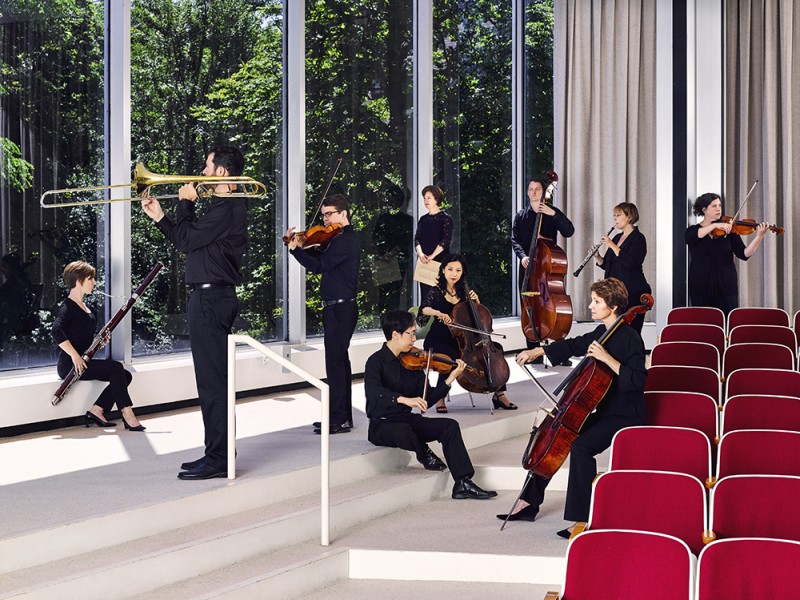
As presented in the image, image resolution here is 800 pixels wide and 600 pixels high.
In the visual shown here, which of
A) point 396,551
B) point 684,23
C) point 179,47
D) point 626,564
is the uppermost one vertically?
point 684,23

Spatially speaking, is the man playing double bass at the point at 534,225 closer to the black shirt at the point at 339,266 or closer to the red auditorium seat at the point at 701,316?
the red auditorium seat at the point at 701,316

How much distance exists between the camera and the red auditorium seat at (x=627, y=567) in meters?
2.99

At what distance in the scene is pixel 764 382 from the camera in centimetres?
502

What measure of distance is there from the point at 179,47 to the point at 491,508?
3.68 meters

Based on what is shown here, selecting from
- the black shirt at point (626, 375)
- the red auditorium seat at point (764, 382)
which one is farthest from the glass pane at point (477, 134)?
the black shirt at point (626, 375)

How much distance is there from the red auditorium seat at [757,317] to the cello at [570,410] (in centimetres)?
228

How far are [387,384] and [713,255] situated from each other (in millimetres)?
2779

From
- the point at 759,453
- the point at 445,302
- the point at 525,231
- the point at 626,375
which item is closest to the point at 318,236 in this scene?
the point at 445,302

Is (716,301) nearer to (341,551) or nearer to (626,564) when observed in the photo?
(341,551)

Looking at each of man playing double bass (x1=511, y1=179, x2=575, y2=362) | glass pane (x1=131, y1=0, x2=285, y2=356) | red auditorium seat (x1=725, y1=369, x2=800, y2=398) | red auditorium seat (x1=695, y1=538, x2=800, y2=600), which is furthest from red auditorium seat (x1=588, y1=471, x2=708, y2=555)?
glass pane (x1=131, y1=0, x2=285, y2=356)

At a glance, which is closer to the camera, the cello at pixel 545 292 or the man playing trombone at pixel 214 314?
the man playing trombone at pixel 214 314

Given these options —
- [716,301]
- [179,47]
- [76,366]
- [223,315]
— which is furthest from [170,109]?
[716,301]

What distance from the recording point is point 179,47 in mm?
6879

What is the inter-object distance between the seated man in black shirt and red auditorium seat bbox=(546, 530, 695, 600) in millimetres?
2157
